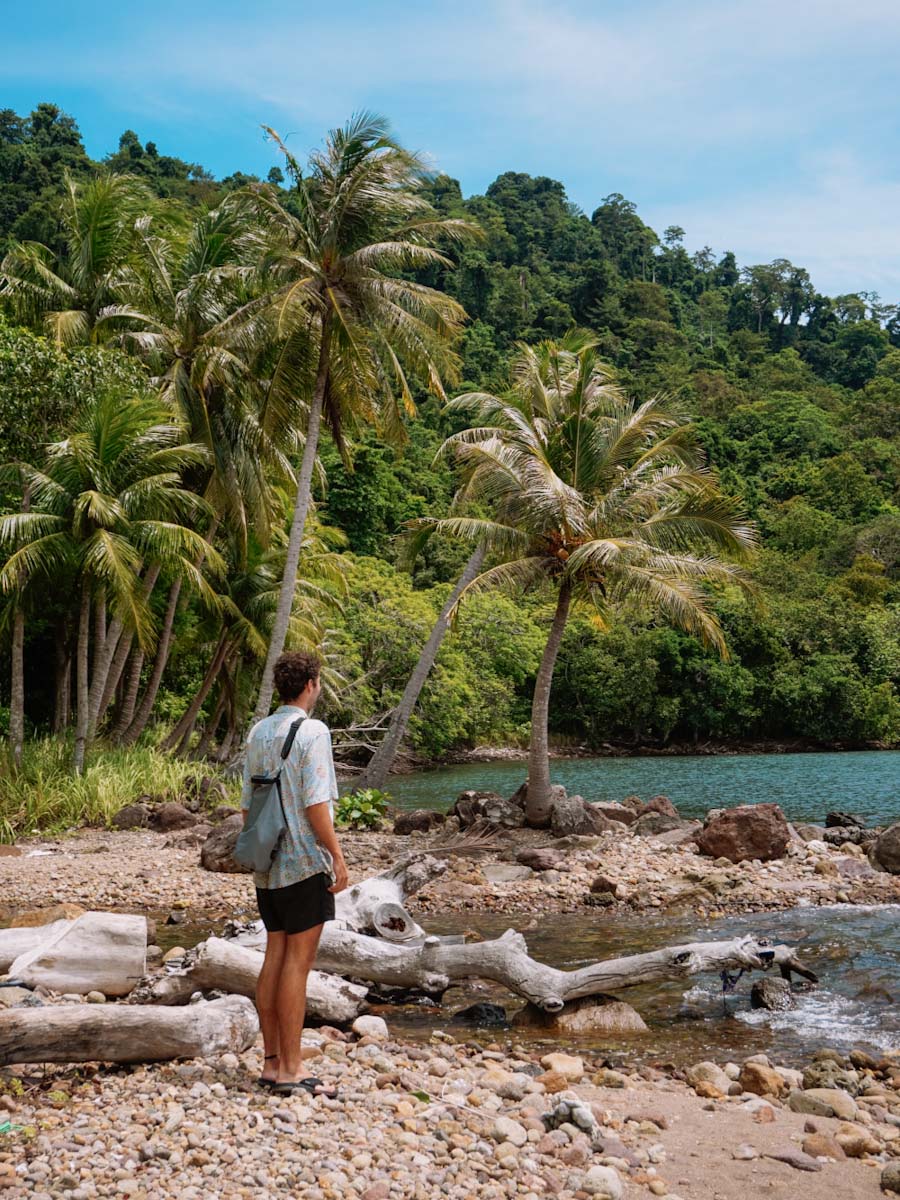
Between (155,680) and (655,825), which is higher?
(155,680)

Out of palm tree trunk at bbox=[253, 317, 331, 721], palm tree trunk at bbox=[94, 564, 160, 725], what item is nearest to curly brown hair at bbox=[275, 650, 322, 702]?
palm tree trunk at bbox=[253, 317, 331, 721]

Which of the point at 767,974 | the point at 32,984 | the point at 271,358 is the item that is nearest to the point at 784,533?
the point at 271,358

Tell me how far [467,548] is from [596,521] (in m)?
36.9

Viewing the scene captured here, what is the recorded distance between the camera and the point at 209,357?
2223 cm

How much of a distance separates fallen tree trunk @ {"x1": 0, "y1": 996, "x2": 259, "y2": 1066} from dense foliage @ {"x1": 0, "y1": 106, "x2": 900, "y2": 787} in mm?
13172

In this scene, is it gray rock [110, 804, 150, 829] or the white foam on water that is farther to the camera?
gray rock [110, 804, 150, 829]

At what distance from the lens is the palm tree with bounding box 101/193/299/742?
2248 centimetres

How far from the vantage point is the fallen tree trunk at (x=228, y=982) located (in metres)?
6.41

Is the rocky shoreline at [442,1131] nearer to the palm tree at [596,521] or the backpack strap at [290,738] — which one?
the backpack strap at [290,738]

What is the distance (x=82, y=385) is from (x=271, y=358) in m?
4.39

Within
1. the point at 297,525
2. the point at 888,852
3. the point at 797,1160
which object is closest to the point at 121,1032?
the point at 797,1160

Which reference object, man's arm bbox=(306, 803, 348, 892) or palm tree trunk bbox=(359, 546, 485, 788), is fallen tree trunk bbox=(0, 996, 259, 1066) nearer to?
man's arm bbox=(306, 803, 348, 892)

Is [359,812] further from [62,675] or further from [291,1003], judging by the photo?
[291,1003]

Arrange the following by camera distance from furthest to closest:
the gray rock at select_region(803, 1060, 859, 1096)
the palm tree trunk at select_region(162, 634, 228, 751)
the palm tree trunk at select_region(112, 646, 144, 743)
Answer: the palm tree trunk at select_region(162, 634, 228, 751), the palm tree trunk at select_region(112, 646, 144, 743), the gray rock at select_region(803, 1060, 859, 1096)
